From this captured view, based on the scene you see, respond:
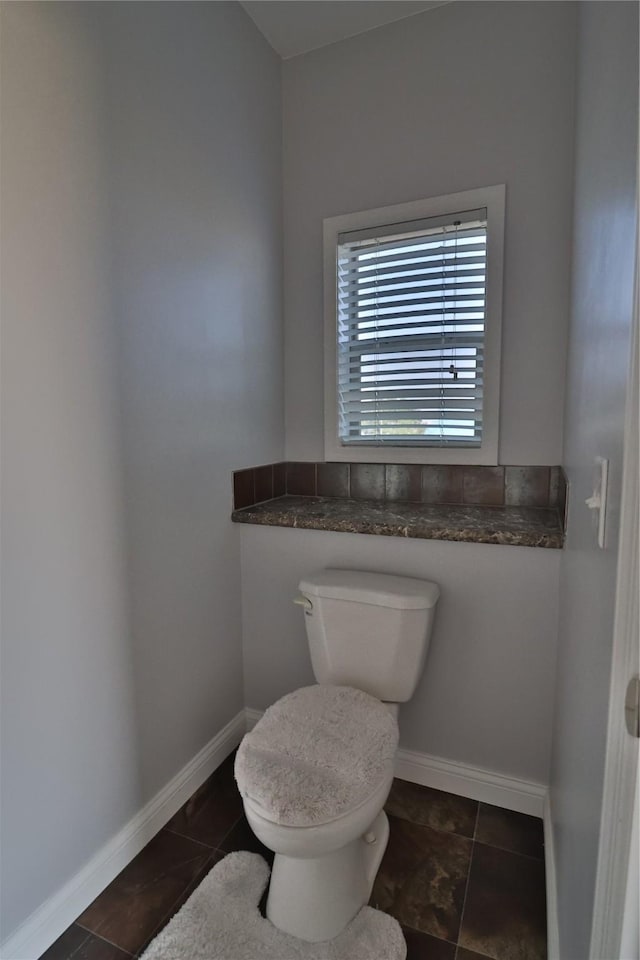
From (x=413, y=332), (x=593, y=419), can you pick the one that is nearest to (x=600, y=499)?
(x=593, y=419)

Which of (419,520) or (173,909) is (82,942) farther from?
(419,520)

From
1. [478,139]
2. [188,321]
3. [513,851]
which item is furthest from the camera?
[478,139]

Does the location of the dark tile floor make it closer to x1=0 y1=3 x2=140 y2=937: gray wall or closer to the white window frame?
x1=0 y1=3 x2=140 y2=937: gray wall

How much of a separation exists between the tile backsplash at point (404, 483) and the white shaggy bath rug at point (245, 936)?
1.15m

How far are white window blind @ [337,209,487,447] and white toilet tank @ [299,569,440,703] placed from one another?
2.28 feet

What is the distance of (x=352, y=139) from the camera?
1903 mm

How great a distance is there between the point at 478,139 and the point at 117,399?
5.14 feet

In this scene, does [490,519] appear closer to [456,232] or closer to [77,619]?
[456,232]

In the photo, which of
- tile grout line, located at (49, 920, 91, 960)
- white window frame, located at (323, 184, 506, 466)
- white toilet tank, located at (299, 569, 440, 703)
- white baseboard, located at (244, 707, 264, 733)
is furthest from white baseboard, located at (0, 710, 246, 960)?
white window frame, located at (323, 184, 506, 466)

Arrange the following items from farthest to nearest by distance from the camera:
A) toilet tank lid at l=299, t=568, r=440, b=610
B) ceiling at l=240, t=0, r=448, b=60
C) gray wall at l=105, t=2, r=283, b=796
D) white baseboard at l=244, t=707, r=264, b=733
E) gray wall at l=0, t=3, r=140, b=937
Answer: white baseboard at l=244, t=707, r=264, b=733 → ceiling at l=240, t=0, r=448, b=60 → toilet tank lid at l=299, t=568, r=440, b=610 → gray wall at l=105, t=2, r=283, b=796 → gray wall at l=0, t=3, r=140, b=937

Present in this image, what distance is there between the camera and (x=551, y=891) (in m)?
1.17

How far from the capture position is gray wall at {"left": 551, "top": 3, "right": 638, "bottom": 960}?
24.6 inches

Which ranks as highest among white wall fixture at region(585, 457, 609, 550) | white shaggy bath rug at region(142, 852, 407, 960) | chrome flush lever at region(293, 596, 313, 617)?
white wall fixture at region(585, 457, 609, 550)

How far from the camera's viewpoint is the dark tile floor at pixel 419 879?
1.14 m
